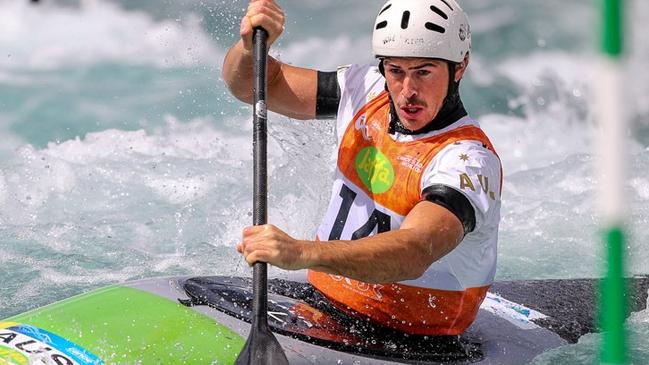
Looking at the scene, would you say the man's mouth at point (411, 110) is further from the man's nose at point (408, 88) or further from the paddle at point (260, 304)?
the paddle at point (260, 304)

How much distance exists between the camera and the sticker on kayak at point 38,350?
265 cm

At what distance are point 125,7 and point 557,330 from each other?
787 centimetres

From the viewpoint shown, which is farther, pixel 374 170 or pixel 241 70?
pixel 241 70

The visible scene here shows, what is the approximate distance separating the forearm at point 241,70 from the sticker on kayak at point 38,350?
1130 mm

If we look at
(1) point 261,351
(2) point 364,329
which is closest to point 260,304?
(1) point 261,351

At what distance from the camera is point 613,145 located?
1.42m

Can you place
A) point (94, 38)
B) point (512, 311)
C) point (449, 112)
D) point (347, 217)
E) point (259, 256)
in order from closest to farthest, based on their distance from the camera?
point (259, 256) < point (449, 112) < point (347, 217) < point (512, 311) < point (94, 38)

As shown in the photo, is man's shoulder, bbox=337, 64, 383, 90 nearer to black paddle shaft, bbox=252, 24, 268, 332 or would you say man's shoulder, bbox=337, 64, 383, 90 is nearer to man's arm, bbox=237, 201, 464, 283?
black paddle shaft, bbox=252, 24, 268, 332

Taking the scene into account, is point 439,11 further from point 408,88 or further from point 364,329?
point 364,329

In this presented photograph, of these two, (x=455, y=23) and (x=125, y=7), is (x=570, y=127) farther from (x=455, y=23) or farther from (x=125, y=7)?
(x=455, y=23)

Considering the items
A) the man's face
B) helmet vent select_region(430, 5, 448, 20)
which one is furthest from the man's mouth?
helmet vent select_region(430, 5, 448, 20)

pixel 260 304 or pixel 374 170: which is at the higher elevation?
pixel 374 170

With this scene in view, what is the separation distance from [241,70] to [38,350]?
1.22 m

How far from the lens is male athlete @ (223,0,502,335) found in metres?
2.78
